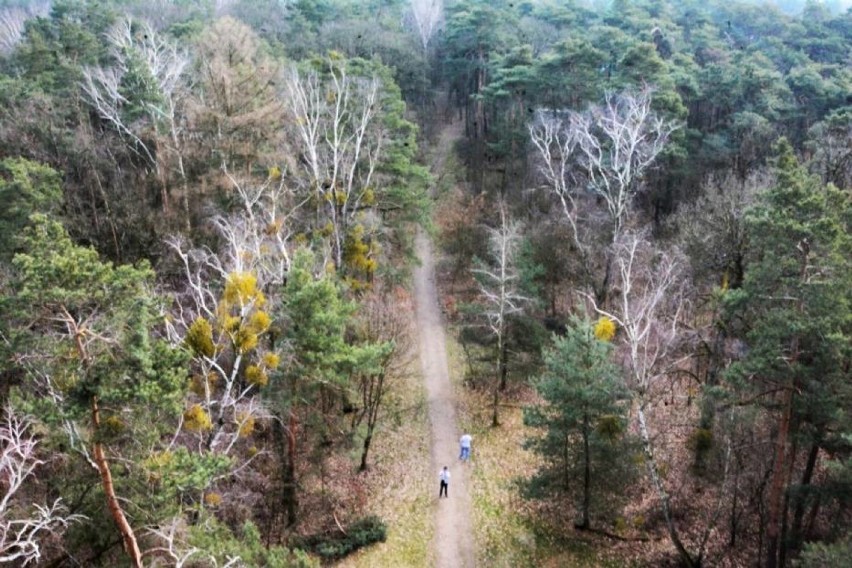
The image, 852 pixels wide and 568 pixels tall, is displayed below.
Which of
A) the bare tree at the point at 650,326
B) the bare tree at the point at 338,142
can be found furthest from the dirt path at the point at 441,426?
the bare tree at the point at 338,142

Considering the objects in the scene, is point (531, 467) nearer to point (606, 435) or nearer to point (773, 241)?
point (606, 435)

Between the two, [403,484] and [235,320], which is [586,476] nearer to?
[403,484]

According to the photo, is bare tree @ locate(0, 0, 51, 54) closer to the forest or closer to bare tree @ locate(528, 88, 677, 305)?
the forest

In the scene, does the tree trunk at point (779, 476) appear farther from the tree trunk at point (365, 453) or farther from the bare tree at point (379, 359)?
the tree trunk at point (365, 453)

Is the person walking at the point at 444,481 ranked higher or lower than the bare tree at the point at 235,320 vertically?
lower

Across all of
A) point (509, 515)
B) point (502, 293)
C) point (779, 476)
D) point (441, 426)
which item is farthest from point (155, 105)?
point (779, 476)

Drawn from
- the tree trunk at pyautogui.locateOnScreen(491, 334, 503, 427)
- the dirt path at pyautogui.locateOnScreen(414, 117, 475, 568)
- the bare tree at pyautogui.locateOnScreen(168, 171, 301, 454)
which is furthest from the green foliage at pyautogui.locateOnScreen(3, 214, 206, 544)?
the tree trunk at pyautogui.locateOnScreen(491, 334, 503, 427)

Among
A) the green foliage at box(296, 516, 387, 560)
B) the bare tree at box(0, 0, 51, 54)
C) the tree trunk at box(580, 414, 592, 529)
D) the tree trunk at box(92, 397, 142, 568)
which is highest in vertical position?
the bare tree at box(0, 0, 51, 54)
